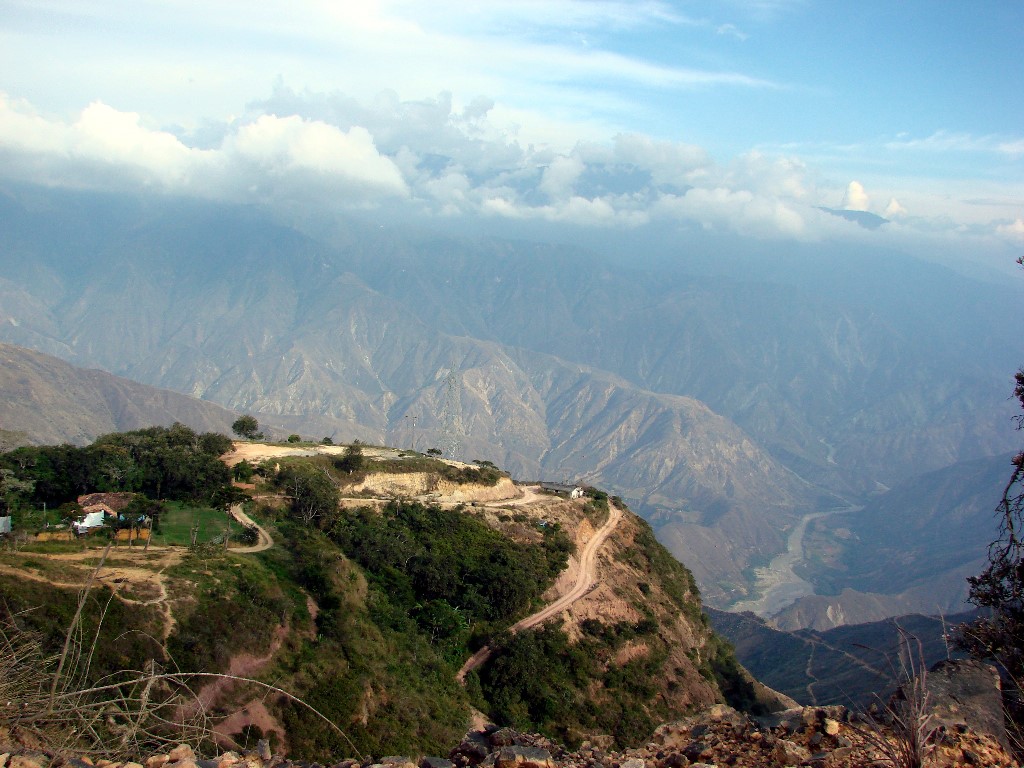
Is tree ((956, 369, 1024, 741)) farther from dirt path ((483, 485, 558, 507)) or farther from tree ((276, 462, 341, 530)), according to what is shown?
dirt path ((483, 485, 558, 507))

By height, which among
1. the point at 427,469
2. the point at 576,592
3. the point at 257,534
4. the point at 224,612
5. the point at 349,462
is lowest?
the point at 576,592

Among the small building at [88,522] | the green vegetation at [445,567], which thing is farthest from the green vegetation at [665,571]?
the small building at [88,522]

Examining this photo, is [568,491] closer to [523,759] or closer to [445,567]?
[445,567]

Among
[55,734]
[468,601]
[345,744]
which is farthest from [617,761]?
[468,601]

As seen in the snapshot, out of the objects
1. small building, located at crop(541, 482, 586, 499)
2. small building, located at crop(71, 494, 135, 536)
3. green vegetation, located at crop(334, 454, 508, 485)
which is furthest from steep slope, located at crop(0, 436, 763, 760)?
small building, located at crop(541, 482, 586, 499)

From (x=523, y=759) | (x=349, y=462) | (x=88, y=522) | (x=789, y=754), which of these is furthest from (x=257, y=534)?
(x=789, y=754)

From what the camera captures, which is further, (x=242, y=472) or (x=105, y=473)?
(x=242, y=472)
